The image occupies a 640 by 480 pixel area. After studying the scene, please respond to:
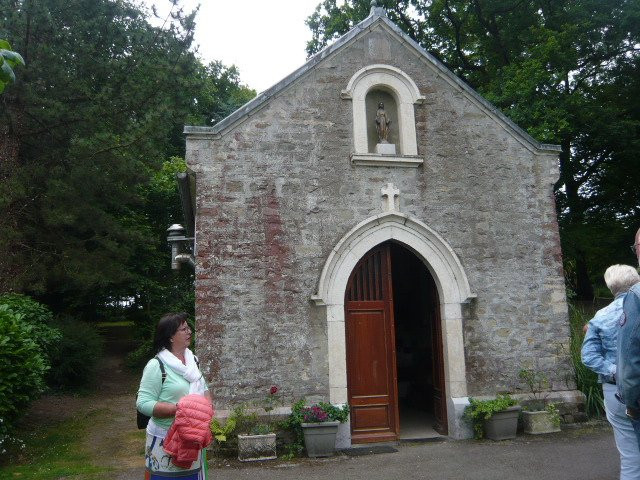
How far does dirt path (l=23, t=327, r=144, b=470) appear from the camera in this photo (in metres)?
7.85

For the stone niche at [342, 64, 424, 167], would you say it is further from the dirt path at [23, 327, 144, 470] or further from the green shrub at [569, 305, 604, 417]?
the dirt path at [23, 327, 144, 470]

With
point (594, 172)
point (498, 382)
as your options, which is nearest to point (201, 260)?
point (498, 382)

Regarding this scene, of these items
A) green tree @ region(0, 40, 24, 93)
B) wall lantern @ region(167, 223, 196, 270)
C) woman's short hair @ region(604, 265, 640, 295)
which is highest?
wall lantern @ region(167, 223, 196, 270)

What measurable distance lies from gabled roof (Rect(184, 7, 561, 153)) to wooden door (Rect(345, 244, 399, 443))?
283cm

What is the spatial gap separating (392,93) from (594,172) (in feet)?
42.1

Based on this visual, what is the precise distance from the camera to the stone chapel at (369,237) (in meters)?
7.44

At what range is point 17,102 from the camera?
12820mm

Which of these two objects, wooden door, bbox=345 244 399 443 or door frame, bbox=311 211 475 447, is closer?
door frame, bbox=311 211 475 447

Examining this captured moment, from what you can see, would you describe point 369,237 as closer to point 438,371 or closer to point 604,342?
point 438,371

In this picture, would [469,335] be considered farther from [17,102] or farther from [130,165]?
[17,102]

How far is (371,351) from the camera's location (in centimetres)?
798

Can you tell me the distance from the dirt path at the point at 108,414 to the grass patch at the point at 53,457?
7.4 inches

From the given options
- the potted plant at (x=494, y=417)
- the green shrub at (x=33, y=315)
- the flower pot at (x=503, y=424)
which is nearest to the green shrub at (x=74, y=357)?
the green shrub at (x=33, y=315)

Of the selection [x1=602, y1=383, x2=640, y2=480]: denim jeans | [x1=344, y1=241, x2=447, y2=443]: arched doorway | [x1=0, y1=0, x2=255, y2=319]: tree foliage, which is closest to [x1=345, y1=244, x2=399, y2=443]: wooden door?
[x1=344, y1=241, x2=447, y2=443]: arched doorway
